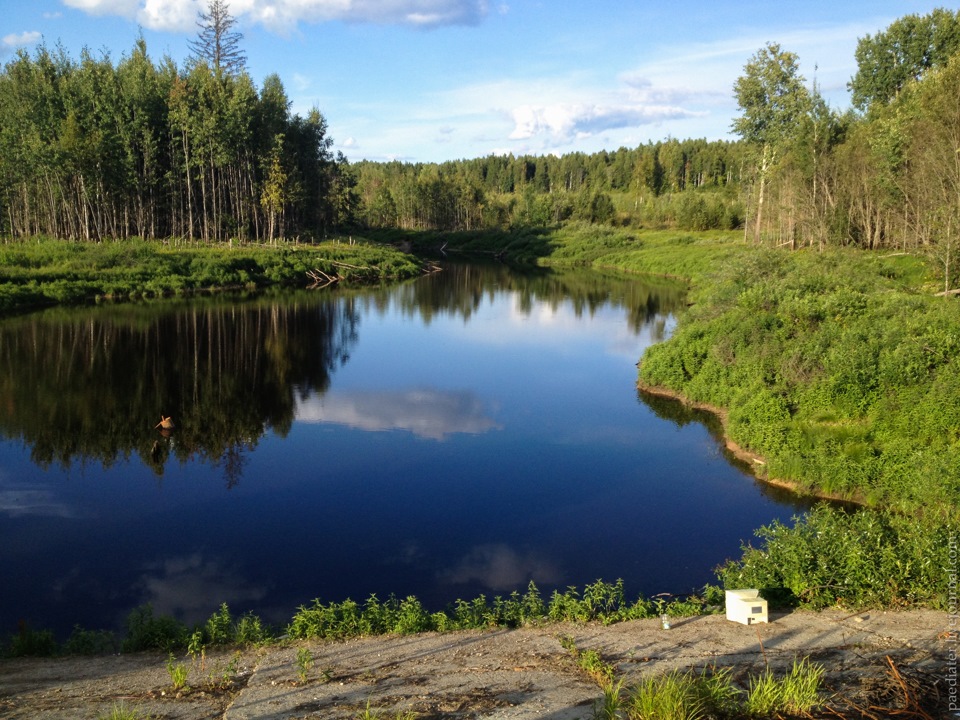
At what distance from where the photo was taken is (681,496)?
1722 cm

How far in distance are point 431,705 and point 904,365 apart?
1533 cm

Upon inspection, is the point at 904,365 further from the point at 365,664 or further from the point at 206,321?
the point at 206,321

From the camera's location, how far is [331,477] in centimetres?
1806

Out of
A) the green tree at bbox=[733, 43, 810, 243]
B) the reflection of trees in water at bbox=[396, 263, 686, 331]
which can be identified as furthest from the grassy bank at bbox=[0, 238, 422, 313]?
the green tree at bbox=[733, 43, 810, 243]

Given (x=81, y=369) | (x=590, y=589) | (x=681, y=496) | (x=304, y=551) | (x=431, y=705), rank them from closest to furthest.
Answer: (x=431, y=705), (x=590, y=589), (x=304, y=551), (x=681, y=496), (x=81, y=369)

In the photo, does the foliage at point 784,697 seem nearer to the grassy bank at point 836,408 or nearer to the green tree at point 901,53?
the grassy bank at point 836,408

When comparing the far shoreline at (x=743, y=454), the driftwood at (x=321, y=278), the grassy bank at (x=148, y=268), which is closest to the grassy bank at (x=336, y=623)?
the far shoreline at (x=743, y=454)

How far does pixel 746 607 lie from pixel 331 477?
1082cm

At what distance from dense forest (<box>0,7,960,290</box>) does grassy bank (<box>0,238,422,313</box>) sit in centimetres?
556

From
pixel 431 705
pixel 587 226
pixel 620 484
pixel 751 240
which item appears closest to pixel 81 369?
pixel 620 484

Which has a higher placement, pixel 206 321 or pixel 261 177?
pixel 261 177

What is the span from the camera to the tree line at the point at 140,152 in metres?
53.4

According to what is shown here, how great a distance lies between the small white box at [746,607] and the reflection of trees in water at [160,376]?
11713 mm

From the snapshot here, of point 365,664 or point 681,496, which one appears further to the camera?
point 681,496
